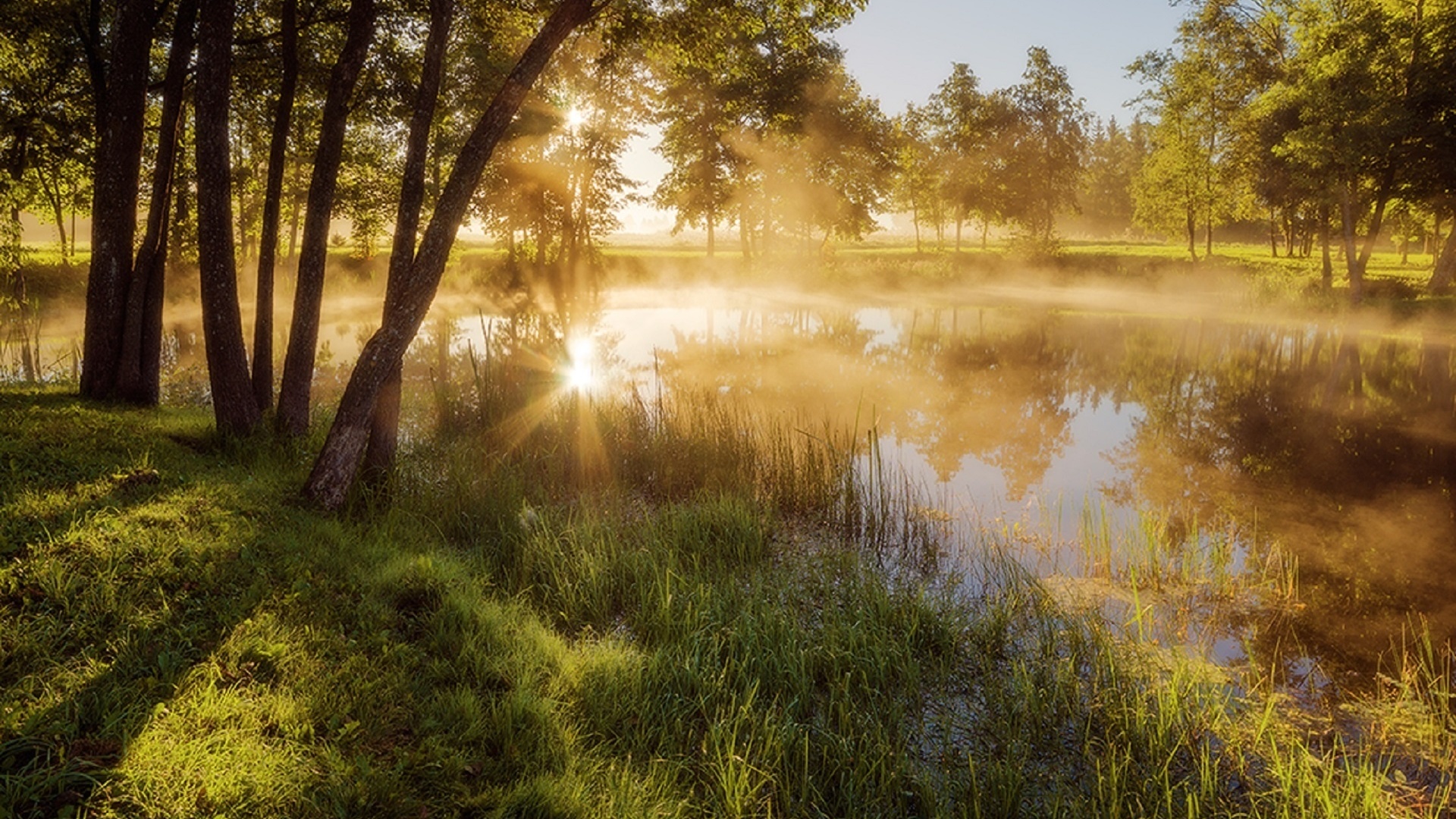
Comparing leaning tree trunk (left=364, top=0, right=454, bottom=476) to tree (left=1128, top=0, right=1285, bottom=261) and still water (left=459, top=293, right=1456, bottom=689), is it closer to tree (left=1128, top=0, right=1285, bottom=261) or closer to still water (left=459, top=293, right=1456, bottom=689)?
still water (left=459, top=293, right=1456, bottom=689)

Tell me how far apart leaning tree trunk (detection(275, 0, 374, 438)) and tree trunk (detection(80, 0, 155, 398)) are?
2652 millimetres

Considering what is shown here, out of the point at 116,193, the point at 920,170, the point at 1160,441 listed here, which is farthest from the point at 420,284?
the point at 920,170

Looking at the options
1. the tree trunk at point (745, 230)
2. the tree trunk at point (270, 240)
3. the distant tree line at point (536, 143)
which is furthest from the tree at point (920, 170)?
the tree trunk at point (270, 240)

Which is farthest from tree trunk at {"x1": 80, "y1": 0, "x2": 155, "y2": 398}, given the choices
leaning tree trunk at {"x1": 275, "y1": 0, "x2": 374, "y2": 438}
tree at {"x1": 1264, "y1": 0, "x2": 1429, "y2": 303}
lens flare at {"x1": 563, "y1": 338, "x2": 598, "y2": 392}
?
tree at {"x1": 1264, "y1": 0, "x2": 1429, "y2": 303}

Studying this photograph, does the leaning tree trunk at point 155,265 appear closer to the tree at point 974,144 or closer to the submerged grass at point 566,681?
the submerged grass at point 566,681

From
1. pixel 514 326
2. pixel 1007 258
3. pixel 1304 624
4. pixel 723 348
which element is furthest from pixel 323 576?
pixel 1007 258

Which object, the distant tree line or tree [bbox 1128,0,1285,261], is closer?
the distant tree line

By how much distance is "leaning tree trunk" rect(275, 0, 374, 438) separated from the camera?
25.4 feet

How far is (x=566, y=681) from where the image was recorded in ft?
14.8

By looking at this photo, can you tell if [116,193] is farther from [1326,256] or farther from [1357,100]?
[1326,256]

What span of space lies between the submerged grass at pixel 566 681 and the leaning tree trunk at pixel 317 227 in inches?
71.4

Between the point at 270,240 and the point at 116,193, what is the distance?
5.71ft

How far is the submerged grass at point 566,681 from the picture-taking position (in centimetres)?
339

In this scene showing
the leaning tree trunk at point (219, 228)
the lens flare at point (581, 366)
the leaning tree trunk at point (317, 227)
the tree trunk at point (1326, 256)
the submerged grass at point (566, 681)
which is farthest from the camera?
the tree trunk at point (1326, 256)
